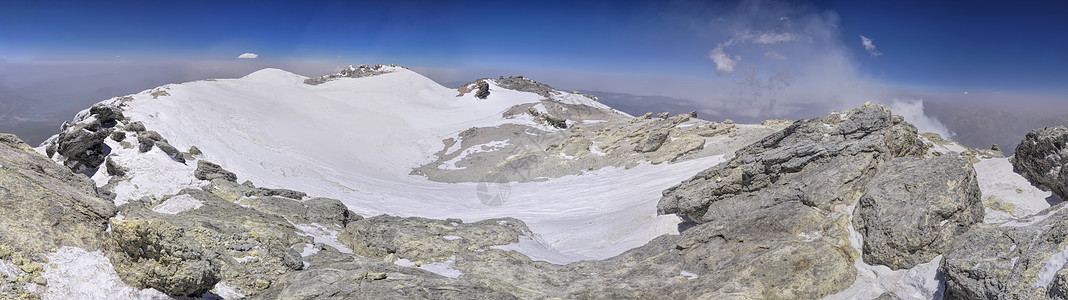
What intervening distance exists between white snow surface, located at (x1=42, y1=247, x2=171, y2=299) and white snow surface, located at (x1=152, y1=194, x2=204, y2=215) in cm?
893

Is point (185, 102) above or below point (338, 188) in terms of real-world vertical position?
above

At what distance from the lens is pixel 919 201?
11312mm

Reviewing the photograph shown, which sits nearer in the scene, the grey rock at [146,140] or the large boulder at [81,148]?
the large boulder at [81,148]

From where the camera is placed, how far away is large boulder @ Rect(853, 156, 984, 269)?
1048cm

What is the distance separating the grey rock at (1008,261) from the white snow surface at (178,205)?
19109mm

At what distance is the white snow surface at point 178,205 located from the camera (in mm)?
14625

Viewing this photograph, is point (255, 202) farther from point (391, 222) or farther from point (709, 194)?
point (709, 194)

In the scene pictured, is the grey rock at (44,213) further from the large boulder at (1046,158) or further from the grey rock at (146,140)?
the large boulder at (1046,158)

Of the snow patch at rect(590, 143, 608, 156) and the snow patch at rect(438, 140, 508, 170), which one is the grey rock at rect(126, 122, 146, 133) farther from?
the snow patch at rect(590, 143, 608, 156)

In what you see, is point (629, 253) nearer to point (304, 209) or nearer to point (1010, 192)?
point (1010, 192)

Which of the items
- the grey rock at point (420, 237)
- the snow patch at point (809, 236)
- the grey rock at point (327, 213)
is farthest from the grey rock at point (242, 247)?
the snow patch at point (809, 236)

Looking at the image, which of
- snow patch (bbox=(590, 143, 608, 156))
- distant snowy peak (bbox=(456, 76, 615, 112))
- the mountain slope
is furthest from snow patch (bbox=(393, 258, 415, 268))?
distant snowy peak (bbox=(456, 76, 615, 112))

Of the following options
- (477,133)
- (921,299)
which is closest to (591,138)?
(477,133)

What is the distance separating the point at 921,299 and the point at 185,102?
154 feet
